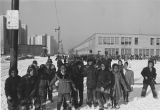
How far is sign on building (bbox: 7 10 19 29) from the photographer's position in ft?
22.1

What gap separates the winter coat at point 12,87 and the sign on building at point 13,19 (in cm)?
144

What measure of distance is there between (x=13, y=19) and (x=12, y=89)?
1940mm

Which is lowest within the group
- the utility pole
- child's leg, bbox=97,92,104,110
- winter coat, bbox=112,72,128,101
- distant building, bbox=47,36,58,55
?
child's leg, bbox=97,92,104,110

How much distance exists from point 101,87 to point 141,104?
2011mm

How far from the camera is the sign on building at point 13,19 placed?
6.74 meters

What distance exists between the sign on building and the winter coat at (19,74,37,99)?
5.05ft

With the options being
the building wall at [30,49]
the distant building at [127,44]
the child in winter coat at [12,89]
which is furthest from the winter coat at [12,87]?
the building wall at [30,49]

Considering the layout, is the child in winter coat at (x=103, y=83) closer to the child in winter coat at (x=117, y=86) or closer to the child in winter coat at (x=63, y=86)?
the child in winter coat at (x=117, y=86)

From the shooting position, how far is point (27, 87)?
7211 millimetres

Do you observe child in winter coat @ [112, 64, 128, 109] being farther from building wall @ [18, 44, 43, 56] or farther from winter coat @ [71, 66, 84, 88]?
building wall @ [18, 44, 43, 56]

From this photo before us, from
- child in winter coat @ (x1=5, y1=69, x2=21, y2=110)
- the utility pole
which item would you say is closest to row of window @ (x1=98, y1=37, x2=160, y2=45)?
the utility pole

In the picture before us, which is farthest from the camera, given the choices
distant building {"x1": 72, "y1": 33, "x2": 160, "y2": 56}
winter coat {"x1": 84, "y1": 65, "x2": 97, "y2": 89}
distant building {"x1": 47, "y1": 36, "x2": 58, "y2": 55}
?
distant building {"x1": 47, "y1": 36, "x2": 58, "y2": 55}

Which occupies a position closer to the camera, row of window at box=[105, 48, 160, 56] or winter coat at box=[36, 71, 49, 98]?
winter coat at box=[36, 71, 49, 98]

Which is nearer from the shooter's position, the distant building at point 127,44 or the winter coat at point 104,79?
the winter coat at point 104,79
